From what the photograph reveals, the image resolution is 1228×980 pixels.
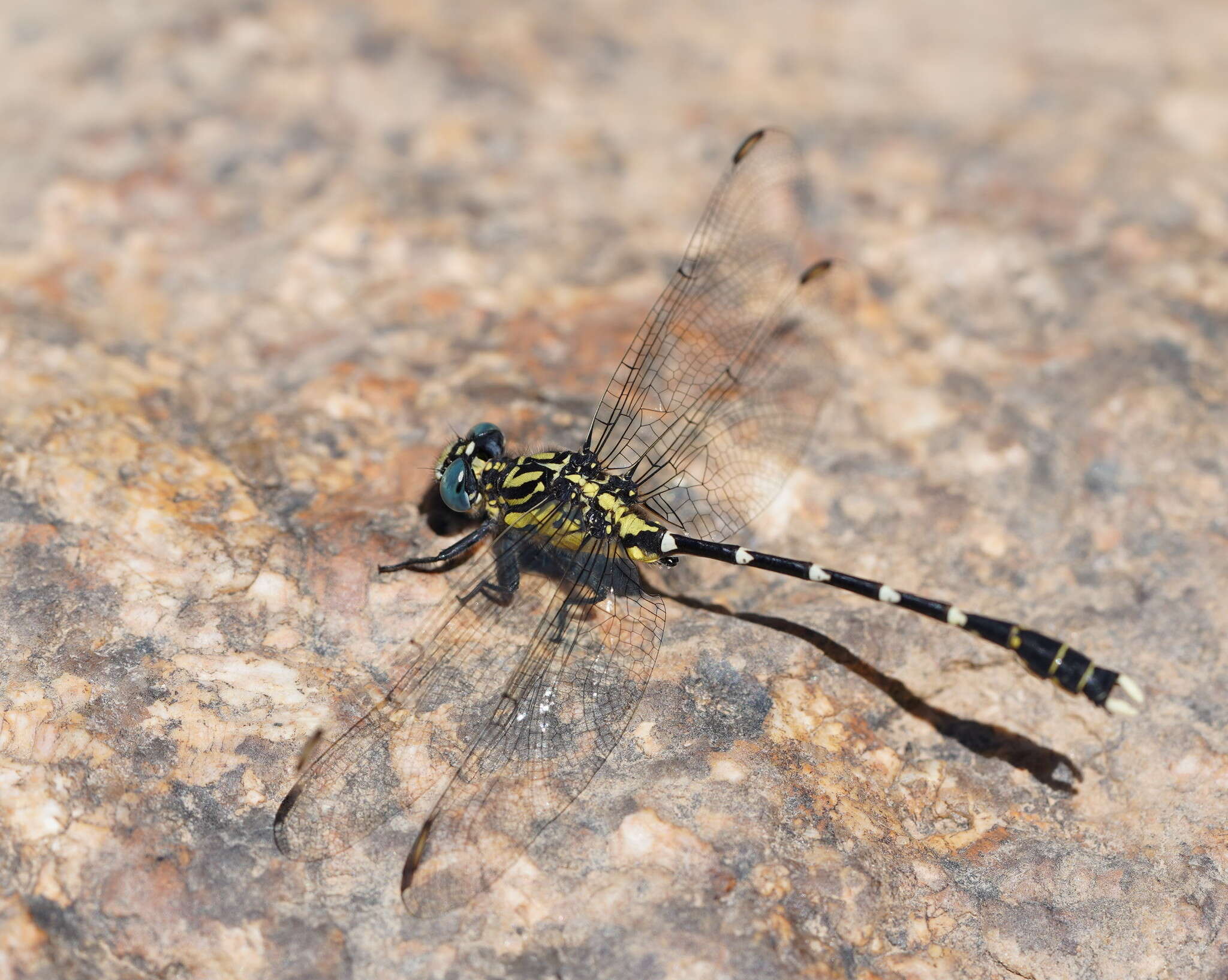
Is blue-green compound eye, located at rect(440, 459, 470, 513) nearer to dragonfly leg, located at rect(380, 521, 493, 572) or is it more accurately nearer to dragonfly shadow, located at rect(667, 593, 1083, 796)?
dragonfly leg, located at rect(380, 521, 493, 572)

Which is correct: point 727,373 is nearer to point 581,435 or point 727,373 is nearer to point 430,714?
point 581,435

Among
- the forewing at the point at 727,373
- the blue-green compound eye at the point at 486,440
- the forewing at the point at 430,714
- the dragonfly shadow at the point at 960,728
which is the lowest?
the forewing at the point at 430,714

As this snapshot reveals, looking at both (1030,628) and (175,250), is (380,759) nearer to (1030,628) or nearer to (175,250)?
(1030,628)

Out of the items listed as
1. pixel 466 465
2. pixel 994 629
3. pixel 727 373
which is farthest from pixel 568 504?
pixel 994 629

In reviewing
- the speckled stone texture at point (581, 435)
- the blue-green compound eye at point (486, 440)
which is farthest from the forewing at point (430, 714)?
the blue-green compound eye at point (486, 440)

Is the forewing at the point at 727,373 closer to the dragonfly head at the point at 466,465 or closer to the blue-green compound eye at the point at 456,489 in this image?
the dragonfly head at the point at 466,465

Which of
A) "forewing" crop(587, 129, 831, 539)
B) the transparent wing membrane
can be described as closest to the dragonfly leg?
the transparent wing membrane
